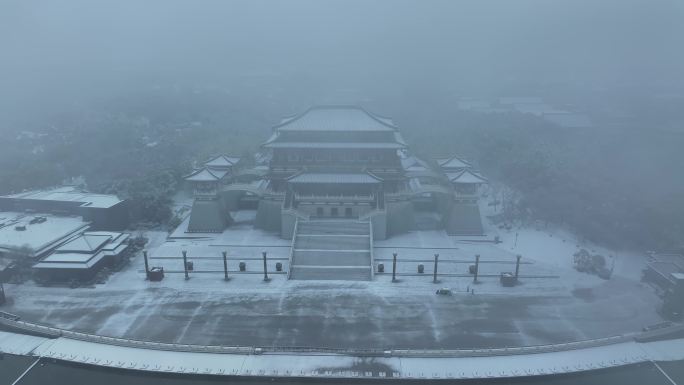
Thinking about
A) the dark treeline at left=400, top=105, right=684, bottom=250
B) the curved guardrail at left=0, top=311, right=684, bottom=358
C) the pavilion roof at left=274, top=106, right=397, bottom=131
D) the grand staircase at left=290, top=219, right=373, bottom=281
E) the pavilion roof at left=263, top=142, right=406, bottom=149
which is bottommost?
the curved guardrail at left=0, top=311, right=684, bottom=358

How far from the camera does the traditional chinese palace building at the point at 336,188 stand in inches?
1411

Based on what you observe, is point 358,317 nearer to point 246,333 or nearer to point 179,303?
point 246,333

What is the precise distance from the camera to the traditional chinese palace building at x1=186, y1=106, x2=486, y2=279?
35844 millimetres

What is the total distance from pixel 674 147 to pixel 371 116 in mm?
31285

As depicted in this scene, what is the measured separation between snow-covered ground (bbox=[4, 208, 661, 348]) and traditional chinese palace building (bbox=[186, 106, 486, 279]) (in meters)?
3.97

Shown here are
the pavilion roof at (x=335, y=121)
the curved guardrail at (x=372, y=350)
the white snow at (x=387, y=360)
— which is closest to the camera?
the white snow at (x=387, y=360)

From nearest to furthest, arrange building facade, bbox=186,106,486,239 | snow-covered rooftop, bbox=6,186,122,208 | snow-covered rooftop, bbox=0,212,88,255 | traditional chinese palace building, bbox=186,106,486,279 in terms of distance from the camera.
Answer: snow-covered rooftop, bbox=0,212,88,255, traditional chinese palace building, bbox=186,106,486,279, building facade, bbox=186,106,486,239, snow-covered rooftop, bbox=6,186,122,208

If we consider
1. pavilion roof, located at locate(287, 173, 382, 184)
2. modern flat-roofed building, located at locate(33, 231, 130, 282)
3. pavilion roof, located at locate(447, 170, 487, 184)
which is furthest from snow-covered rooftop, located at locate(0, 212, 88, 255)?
pavilion roof, located at locate(447, 170, 487, 184)

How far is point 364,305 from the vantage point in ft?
85.7

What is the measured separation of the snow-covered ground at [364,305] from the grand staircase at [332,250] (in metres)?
1.09

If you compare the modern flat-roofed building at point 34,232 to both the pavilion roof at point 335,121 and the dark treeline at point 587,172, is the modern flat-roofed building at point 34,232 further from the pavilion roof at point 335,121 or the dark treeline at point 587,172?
the dark treeline at point 587,172

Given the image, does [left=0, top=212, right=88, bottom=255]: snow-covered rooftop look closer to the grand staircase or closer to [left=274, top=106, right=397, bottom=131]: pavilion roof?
the grand staircase

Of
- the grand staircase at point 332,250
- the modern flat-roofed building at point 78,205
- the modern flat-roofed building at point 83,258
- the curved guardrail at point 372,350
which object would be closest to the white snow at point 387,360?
the curved guardrail at point 372,350

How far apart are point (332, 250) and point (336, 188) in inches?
251
